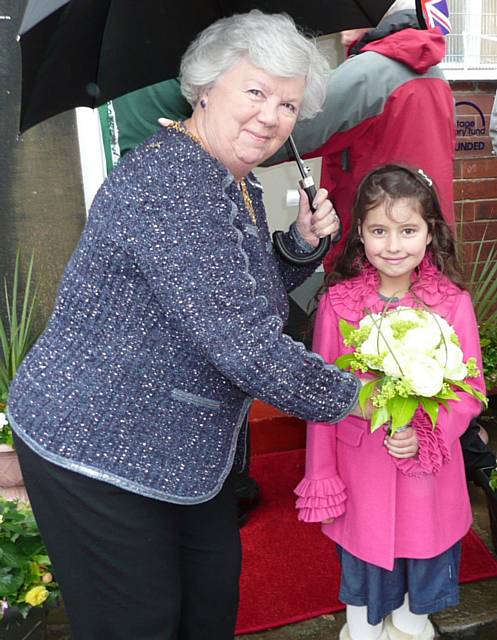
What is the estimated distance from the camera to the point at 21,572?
2.30 meters

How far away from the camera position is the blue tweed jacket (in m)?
1.39

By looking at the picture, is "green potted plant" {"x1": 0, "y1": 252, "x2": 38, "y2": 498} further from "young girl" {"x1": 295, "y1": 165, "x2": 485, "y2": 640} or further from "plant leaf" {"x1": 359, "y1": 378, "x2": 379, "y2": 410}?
"plant leaf" {"x1": 359, "y1": 378, "x2": 379, "y2": 410}

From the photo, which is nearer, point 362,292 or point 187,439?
point 187,439

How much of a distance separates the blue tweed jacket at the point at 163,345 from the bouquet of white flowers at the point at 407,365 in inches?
5.3

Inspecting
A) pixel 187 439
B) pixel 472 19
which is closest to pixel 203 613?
pixel 187 439

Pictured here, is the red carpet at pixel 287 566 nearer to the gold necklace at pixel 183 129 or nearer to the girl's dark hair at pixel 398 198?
the girl's dark hair at pixel 398 198

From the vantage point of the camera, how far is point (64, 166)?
3492 mm

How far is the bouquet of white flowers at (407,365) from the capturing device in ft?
5.49

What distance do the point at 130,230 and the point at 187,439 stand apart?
1.59 ft

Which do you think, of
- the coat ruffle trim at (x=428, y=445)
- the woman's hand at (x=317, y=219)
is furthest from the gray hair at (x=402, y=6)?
the coat ruffle trim at (x=428, y=445)

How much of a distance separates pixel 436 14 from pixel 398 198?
2.92ft

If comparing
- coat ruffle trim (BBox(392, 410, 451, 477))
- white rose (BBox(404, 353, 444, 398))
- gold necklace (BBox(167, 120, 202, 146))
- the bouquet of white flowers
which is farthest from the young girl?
gold necklace (BBox(167, 120, 202, 146))

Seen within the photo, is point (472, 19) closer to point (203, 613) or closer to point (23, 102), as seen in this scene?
point (23, 102)

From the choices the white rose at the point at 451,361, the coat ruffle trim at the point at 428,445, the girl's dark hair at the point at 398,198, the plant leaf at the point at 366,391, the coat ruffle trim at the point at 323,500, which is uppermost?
the girl's dark hair at the point at 398,198
